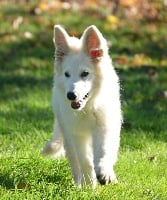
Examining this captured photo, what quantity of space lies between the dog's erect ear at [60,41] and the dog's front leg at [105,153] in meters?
0.82

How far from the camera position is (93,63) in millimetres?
6098

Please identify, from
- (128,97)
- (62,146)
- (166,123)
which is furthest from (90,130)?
(128,97)

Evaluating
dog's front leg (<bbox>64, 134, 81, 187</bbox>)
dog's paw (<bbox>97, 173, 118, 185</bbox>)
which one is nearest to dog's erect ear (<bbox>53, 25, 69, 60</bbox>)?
dog's front leg (<bbox>64, 134, 81, 187</bbox>)

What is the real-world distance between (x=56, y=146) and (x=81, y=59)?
103 centimetres

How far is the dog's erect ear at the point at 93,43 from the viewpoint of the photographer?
6008 mm

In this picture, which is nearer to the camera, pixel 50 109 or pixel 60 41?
pixel 60 41

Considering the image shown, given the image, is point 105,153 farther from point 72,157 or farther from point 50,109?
point 50,109

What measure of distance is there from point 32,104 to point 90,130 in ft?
13.0

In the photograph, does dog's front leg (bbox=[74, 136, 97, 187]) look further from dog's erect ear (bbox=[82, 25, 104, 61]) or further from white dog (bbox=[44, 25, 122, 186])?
dog's erect ear (bbox=[82, 25, 104, 61])

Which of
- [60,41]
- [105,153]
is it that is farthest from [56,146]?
[60,41]

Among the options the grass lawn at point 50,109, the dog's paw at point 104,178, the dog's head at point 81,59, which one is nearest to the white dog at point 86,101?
the dog's head at point 81,59

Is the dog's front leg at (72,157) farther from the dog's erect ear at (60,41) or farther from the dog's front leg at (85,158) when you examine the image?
the dog's erect ear at (60,41)

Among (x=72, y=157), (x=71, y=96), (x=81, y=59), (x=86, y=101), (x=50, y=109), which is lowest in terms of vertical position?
(x=50, y=109)

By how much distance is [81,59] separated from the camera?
6059 millimetres
